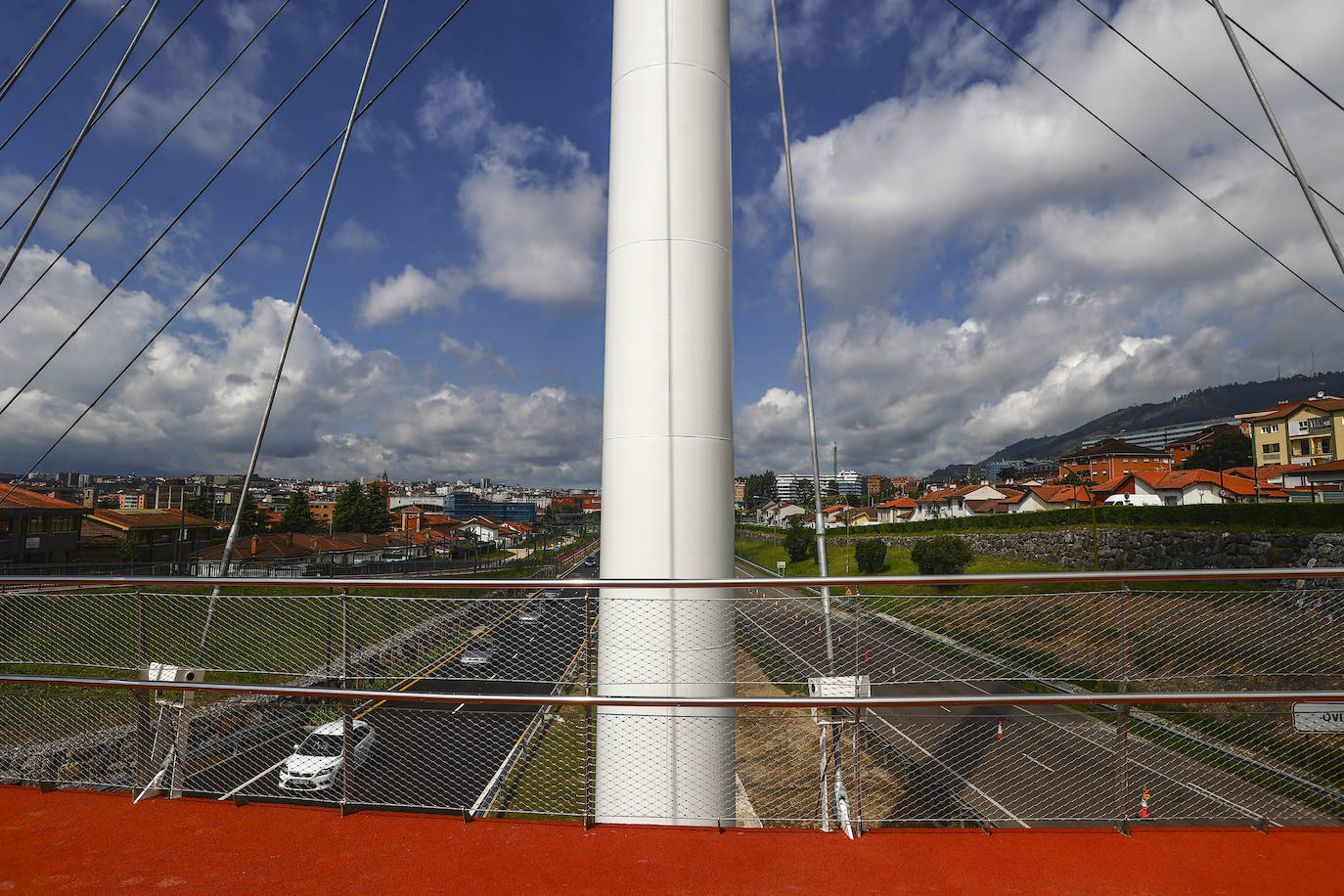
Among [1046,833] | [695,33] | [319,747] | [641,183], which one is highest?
[695,33]

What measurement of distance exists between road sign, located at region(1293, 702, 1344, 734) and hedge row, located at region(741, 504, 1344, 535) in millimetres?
26045

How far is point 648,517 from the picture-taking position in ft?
13.1

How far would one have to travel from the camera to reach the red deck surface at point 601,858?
250 cm

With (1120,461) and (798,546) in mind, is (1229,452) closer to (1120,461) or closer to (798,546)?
(1120,461)

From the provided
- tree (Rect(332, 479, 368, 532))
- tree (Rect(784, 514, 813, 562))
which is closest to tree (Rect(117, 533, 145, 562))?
tree (Rect(332, 479, 368, 532))

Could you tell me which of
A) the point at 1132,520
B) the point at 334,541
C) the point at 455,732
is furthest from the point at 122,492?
the point at 1132,520

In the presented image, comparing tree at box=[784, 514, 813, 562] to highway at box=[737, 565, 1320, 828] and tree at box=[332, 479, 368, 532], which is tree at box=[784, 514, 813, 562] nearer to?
highway at box=[737, 565, 1320, 828]

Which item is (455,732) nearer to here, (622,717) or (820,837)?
(622,717)

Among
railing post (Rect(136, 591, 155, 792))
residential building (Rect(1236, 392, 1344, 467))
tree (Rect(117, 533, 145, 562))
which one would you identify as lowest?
tree (Rect(117, 533, 145, 562))

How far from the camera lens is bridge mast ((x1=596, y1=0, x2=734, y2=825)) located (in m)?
3.79

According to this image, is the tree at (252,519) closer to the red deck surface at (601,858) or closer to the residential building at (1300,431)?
the red deck surface at (601,858)

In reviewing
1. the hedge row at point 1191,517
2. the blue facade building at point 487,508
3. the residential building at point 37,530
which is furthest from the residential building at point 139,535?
the blue facade building at point 487,508

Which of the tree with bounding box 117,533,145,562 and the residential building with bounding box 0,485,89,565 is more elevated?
the residential building with bounding box 0,485,89,565

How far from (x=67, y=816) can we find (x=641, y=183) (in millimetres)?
4473
